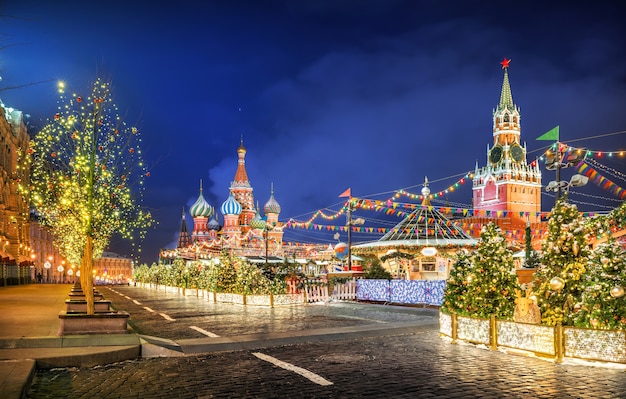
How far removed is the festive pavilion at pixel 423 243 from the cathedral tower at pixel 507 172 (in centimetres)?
9386

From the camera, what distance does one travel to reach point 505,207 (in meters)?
128

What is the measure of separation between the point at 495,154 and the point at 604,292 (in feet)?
427

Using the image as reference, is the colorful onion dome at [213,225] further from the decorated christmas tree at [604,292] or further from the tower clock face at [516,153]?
the decorated christmas tree at [604,292]

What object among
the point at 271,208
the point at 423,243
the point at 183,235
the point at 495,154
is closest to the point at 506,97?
the point at 495,154

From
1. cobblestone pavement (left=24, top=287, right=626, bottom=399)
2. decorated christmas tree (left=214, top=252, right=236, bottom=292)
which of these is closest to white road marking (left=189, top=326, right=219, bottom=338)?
cobblestone pavement (left=24, top=287, right=626, bottom=399)

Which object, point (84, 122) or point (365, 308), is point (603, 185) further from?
point (84, 122)

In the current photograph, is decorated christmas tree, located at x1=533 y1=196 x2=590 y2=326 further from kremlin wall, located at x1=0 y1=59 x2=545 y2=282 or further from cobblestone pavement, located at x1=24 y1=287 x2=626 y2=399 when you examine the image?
kremlin wall, located at x1=0 y1=59 x2=545 y2=282

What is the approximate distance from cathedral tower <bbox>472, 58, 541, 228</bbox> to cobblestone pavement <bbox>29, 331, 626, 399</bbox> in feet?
407

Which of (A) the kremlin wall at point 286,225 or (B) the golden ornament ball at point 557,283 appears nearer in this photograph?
(B) the golden ornament ball at point 557,283

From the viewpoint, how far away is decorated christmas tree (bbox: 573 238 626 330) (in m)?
9.73

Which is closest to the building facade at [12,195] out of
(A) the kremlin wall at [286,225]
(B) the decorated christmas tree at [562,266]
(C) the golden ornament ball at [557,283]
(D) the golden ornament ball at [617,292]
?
(A) the kremlin wall at [286,225]

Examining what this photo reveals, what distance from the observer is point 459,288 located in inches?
507

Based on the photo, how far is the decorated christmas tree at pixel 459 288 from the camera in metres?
12.6

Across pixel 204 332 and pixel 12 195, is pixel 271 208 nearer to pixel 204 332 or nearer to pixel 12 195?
pixel 12 195
